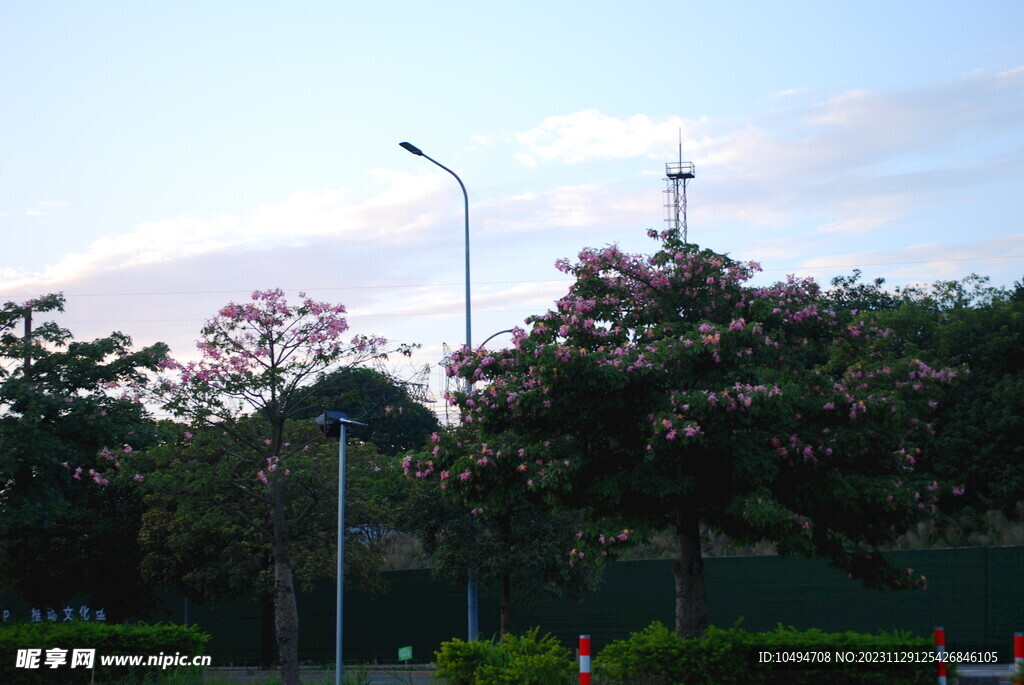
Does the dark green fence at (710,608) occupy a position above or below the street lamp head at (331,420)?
below

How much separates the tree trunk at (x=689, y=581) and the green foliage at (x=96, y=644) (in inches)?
318

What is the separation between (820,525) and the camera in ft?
50.0

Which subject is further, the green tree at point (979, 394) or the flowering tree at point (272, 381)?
the green tree at point (979, 394)

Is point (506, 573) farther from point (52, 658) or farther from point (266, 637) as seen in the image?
point (266, 637)

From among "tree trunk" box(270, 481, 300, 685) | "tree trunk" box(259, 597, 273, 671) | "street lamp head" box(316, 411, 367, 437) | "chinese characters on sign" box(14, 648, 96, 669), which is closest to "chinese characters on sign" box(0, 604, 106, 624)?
"tree trunk" box(259, 597, 273, 671)

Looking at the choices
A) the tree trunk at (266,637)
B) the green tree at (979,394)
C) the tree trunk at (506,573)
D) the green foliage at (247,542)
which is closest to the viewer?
the tree trunk at (506,573)

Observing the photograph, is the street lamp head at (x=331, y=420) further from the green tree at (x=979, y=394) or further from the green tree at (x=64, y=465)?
the green tree at (x=979, y=394)

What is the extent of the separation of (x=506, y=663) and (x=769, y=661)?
3391 mm

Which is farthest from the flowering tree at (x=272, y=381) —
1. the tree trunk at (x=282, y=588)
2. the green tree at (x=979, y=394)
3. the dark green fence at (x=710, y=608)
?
the green tree at (x=979, y=394)

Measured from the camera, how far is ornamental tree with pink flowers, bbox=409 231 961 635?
14.0 m

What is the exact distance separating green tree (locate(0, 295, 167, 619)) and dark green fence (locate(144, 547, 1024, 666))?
4030mm

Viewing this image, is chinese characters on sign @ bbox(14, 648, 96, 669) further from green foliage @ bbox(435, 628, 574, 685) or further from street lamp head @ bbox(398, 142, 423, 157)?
street lamp head @ bbox(398, 142, 423, 157)

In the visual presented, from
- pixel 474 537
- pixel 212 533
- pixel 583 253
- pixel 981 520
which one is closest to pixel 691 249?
pixel 583 253

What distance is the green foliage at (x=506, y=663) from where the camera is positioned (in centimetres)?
1320
